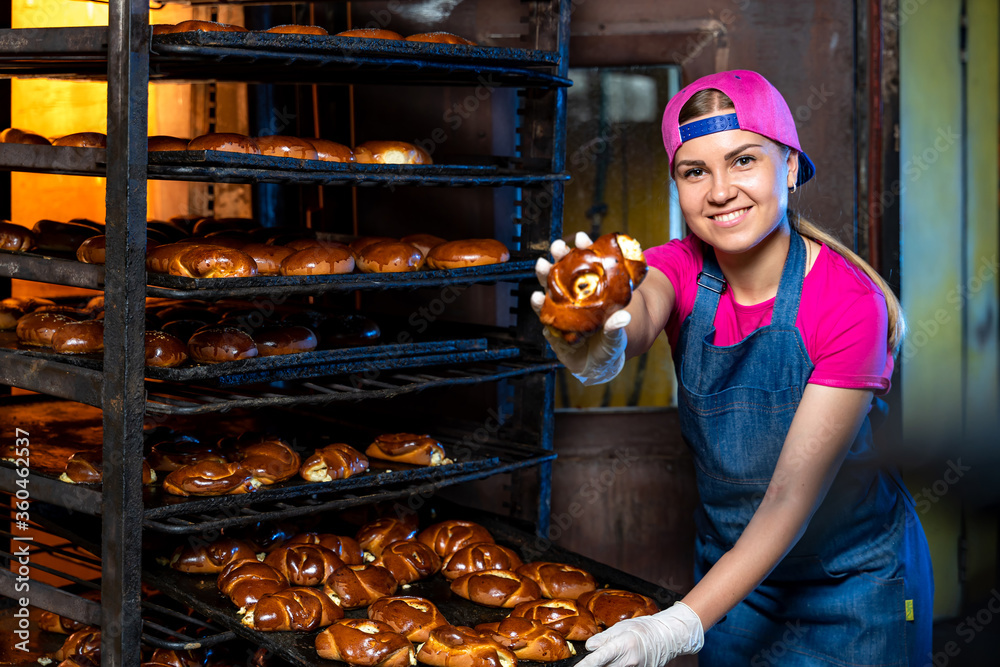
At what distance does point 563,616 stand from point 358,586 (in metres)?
0.55

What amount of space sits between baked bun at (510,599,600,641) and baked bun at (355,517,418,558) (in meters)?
0.56

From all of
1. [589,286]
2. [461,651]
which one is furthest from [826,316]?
[461,651]

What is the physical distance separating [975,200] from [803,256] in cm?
241

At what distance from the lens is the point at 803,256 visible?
92.0 inches

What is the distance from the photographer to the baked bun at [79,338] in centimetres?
257

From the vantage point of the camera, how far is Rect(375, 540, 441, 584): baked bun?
8.23 ft

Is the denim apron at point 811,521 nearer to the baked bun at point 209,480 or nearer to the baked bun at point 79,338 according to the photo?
the baked bun at point 209,480

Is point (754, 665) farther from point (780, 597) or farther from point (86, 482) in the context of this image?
point (86, 482)

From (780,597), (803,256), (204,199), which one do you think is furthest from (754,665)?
(204,199)

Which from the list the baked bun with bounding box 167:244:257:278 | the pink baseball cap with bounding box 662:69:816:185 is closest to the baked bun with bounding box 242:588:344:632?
the baked bun with bounding box 167:244:257:278

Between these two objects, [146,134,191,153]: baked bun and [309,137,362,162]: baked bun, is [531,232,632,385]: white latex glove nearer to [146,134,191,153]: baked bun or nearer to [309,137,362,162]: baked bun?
[309,137,362,162]: baked bun

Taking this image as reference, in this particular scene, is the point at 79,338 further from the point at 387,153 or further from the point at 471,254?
the point at 471,254

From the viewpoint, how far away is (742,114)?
6.93ft

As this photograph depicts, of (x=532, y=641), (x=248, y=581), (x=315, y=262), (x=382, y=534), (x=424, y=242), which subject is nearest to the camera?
(x=532, y=641)
